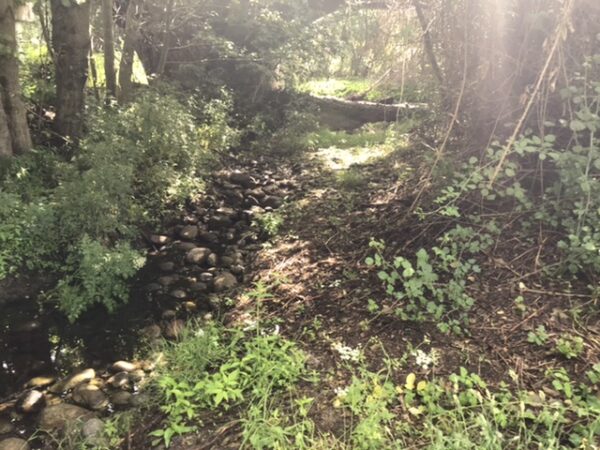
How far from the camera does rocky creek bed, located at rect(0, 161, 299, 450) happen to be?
2.93 meters

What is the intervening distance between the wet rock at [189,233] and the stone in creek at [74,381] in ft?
6.67

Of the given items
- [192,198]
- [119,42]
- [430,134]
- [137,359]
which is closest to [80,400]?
[137,359]

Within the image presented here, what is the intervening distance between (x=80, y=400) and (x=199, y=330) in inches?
34.0

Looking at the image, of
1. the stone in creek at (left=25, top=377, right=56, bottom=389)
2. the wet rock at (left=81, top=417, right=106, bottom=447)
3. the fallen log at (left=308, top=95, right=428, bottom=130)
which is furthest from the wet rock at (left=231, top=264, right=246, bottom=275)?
the fallen log at (left=308, top=95, right=428, bottom=130)

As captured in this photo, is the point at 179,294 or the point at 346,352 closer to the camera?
the point at 346,352

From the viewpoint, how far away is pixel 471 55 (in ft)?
14.0

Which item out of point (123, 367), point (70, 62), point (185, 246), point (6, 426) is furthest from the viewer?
point (70, 62)

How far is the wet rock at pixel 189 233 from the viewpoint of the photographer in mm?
5098

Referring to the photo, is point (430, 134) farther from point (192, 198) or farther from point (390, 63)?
point (192, 198)

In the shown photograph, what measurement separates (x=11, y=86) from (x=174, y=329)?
318 cm

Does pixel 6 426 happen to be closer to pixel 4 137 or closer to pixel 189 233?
pixel 189 233

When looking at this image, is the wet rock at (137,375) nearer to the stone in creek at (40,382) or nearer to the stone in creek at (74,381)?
the stone in creek at (74,381)

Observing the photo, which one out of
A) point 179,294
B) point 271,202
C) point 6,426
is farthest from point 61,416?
point 271,202

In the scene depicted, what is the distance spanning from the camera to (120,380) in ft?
10.4
